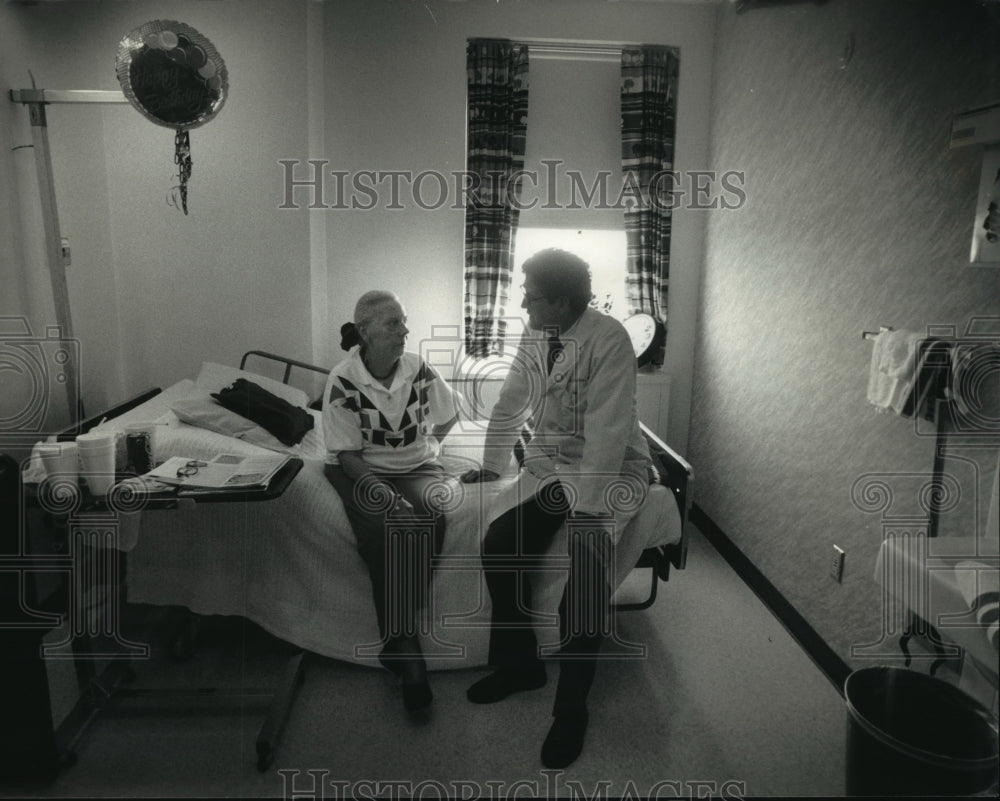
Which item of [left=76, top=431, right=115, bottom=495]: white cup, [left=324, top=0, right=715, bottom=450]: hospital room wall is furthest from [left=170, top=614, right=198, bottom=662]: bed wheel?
[left=324, top=0, right=715, bottom=450]: hospital room wall

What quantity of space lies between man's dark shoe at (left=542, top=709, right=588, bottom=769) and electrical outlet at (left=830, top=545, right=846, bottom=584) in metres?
0.95

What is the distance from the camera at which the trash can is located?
55.9 inches

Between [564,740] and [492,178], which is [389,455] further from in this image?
[492,178]

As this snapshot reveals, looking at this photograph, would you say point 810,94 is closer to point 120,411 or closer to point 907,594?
point 907,594

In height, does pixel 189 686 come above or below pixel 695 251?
below

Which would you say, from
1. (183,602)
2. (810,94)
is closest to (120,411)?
(183,602)

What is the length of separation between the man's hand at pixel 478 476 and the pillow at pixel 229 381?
96 cm

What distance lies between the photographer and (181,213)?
3205mm

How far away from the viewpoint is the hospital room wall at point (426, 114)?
11.7 ft

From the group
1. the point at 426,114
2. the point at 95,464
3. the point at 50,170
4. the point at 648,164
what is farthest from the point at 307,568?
the point at 648,164

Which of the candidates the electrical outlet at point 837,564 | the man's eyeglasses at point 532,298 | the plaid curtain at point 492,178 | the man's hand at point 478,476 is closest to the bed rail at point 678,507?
the electrical outlet at point 837,564

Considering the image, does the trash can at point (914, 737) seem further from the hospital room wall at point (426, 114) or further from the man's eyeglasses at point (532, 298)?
the hospital room wall at point (426, 114)

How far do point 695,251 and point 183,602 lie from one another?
2947 millimetres

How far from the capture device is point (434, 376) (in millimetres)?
2588
